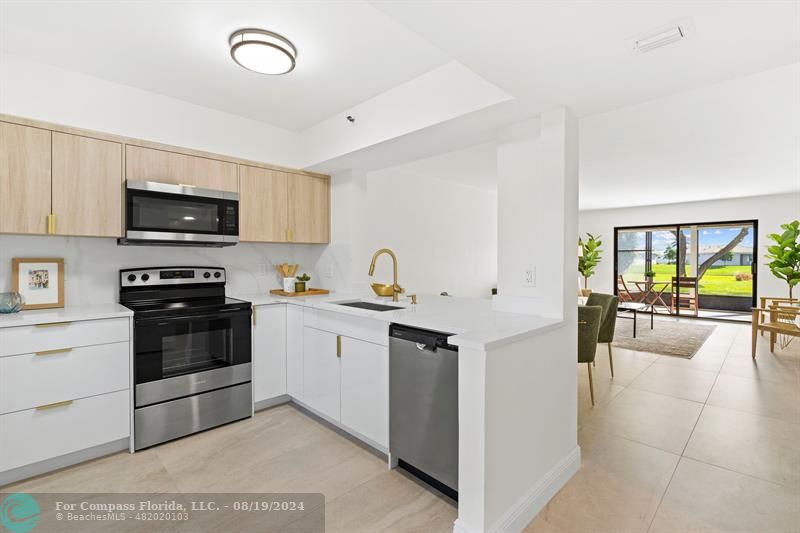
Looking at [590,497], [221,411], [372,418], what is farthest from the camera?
[221,411]

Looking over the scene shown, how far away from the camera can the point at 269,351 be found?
3.01 m

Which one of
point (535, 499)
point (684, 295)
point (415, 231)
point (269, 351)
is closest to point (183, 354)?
point (269, 351)

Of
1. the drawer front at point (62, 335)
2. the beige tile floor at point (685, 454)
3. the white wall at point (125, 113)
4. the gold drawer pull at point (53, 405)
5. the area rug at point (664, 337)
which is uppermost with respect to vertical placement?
the white wall at point (125, 113)

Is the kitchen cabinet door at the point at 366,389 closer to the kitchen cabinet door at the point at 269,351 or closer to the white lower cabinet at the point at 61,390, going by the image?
the kitchen cabinet door at the point at 269,351

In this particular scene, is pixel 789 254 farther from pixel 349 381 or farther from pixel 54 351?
pixel 54 351

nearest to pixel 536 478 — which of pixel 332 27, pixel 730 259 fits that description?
pixel 332 27

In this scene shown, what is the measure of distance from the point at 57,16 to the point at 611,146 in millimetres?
4486

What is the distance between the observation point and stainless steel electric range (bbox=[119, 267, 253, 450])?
242 cm

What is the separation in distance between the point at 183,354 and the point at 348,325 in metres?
1.20

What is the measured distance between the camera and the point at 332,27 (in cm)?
192

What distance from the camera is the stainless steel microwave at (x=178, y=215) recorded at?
2.51m

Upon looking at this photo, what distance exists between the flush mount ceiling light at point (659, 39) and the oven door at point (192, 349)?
284cm

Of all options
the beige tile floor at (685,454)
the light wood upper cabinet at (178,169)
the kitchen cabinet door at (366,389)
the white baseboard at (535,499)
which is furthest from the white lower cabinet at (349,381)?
the light wood upper cabinet at (178,169)

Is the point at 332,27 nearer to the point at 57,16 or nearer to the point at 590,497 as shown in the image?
the point at 57,16
